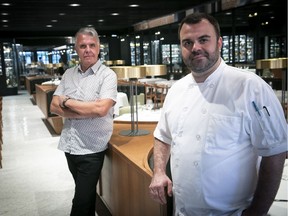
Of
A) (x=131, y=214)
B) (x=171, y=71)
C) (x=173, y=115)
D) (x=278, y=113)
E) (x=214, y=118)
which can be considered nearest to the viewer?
(x=278, y=113)

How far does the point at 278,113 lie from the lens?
129 cm

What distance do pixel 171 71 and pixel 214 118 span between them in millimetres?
11188

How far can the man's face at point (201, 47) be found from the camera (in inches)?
55.4

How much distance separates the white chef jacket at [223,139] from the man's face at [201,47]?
7 cm

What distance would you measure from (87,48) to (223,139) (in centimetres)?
141

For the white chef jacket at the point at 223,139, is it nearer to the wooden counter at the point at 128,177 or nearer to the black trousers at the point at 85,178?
the wooden counter at the point at 128,177

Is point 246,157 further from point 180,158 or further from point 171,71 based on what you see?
point 171,71

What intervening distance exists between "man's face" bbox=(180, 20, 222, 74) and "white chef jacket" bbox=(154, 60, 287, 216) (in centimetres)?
7

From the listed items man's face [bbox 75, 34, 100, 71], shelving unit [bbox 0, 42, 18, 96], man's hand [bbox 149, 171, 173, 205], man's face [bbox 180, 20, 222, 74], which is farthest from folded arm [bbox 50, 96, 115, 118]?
shelving unit [bbox 0, 42, 18, 96]

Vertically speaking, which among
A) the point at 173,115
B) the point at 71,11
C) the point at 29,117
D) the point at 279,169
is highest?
the point at 71,11

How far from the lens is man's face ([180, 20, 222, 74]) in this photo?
55.4 inches

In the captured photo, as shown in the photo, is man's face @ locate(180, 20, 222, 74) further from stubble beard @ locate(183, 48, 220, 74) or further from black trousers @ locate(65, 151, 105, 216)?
black trousers @ locate(65, 151, 105, 216)

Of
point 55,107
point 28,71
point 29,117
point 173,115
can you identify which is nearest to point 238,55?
point 29,117

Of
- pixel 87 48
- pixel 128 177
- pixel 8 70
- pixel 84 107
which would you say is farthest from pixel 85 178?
pixel 8 70
